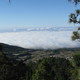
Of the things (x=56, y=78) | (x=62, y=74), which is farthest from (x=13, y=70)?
(x=62, y=74)

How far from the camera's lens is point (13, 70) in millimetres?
60344

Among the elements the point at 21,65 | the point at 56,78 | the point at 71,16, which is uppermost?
the point at 71,16

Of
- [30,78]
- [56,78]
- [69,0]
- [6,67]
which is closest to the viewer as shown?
[69,0]

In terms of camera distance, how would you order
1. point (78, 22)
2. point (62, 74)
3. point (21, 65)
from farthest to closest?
point (62, 74) < point (21, 65) < point (78, 22)

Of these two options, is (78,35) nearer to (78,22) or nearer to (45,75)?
(78,22)

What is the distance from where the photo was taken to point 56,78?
11556cm

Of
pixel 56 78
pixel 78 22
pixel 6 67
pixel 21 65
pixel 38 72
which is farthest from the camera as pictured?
pixel 56 78

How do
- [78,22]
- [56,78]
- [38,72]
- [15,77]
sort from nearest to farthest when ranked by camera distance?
[78,22] → [15,77] → [38,72] → [56,78]

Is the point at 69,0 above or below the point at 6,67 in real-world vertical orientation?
above

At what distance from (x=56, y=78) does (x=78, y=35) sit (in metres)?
96.3

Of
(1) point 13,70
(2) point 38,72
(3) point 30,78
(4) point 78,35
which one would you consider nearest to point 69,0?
(4) point 78,35

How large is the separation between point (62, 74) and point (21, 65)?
6724 cm

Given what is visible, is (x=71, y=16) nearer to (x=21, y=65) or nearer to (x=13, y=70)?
(x=13, y=70)

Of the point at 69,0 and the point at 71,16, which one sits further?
the point at 71,16
